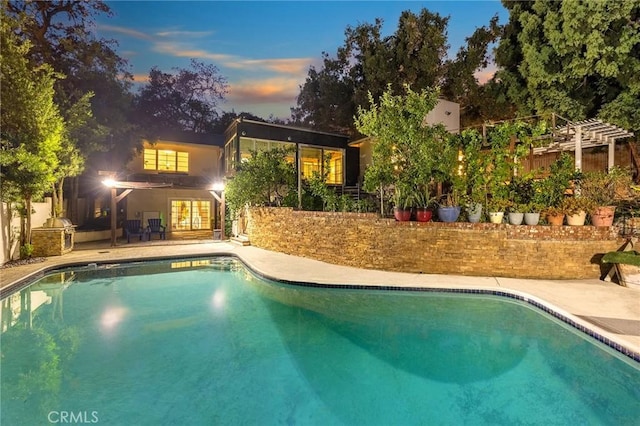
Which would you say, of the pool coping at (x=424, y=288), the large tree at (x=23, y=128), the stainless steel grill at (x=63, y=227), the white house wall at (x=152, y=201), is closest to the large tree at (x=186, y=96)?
the white house wall at (x=152, y=201)

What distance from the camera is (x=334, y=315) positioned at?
564 centimetres

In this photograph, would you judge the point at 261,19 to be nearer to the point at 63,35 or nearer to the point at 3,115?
the point at 63,35

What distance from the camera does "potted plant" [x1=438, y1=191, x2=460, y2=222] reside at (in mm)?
7621

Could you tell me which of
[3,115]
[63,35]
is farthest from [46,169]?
[63,35]

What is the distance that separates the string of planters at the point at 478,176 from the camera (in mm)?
7461

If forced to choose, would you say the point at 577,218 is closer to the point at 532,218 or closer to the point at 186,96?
the point at 532,218

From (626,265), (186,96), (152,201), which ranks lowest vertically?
(626,265)

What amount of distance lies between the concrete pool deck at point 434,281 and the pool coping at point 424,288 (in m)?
0.02

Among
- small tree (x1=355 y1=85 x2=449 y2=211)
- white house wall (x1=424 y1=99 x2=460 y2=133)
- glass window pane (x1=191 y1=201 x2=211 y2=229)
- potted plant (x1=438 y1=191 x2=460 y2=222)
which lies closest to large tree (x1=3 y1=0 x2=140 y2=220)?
glass window pane (x1=191 y1=201 x2=211 y2=229)

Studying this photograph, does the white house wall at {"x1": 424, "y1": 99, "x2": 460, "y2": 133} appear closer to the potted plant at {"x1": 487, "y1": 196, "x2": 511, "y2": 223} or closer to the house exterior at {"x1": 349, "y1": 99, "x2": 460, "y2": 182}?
the house exterior at {"x1": 349, "y1": 99, "x2": 460, "y2": 182}

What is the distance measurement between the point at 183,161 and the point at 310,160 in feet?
22.8

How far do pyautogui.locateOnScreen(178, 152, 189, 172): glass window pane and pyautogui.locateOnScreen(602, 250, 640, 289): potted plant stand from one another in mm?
17347

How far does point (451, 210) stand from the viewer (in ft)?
25.0

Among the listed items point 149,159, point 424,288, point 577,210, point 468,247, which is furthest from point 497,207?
point 149,159
